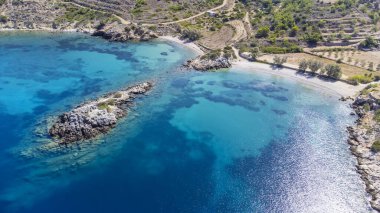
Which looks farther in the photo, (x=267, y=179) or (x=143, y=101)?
(x=143, y=101)

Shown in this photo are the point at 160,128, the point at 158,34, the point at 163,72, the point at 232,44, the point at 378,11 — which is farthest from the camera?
the point at 378,11

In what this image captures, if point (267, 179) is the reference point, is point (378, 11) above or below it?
above

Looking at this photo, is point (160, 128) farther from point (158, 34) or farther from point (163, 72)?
point (158, 34)

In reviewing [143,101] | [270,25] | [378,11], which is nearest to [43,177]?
[143,101]

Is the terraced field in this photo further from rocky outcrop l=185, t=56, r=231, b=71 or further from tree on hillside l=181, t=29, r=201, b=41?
rocky outcrop l=185, t=56, r=231, b=71

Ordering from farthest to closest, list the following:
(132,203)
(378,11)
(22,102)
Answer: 1. (378,11)
2. (22,102)
3. (132,203)

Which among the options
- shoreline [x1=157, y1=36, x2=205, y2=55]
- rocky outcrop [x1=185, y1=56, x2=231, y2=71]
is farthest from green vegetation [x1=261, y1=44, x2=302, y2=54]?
shoreline [x1=157, y1=36, x2=205, y2=55]
